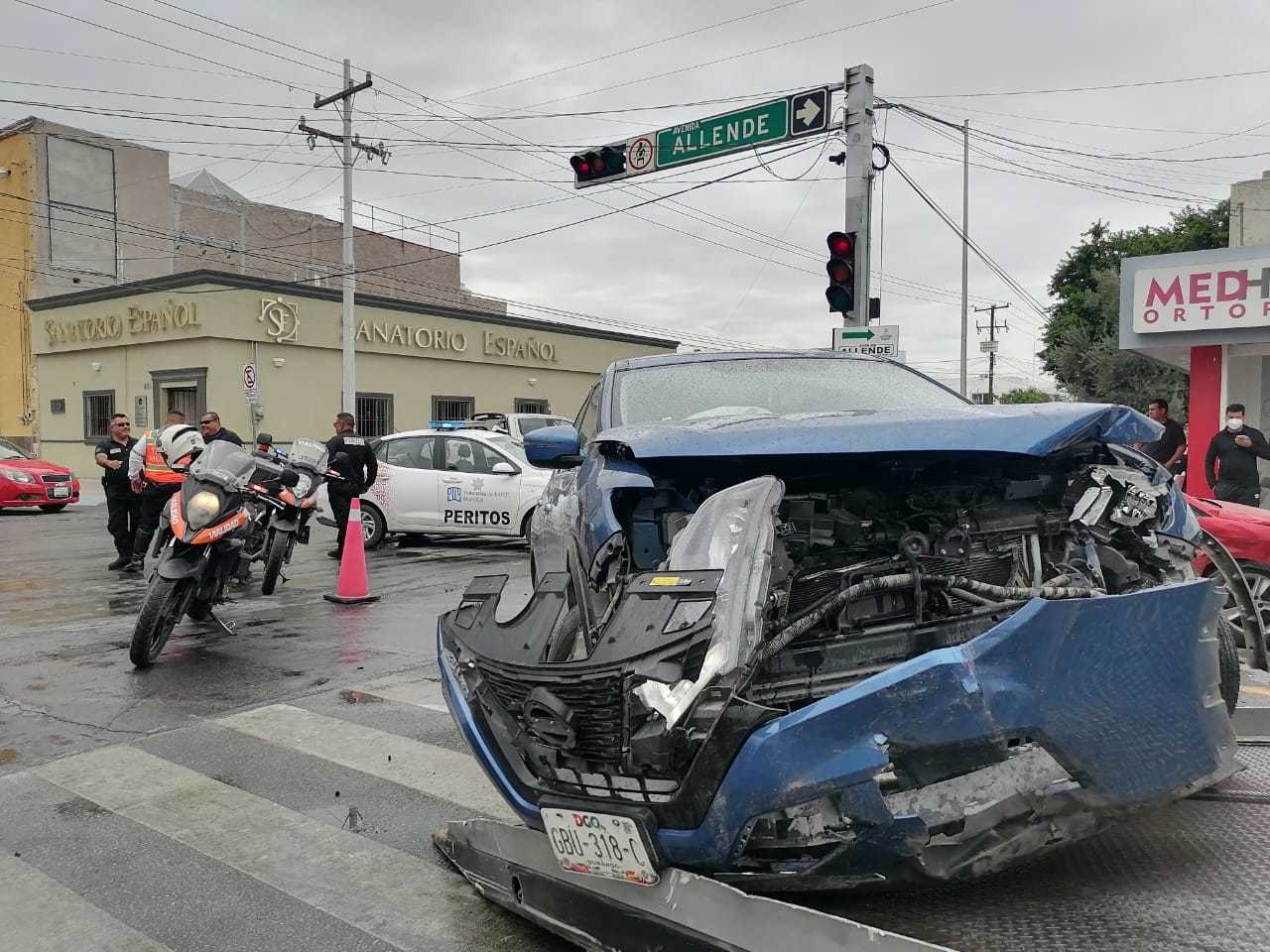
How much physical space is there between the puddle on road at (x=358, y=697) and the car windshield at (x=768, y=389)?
2.45 m

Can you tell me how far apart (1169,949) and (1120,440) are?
1.35 meters

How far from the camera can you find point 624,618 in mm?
2518

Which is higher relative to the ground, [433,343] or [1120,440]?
[433,343]

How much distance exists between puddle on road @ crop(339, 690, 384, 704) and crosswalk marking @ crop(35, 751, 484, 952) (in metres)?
1.17

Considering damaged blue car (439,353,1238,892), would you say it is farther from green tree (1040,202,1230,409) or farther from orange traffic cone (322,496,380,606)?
green tree (1040,202,1230,409)

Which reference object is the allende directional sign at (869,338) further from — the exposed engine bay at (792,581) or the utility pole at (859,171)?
the exposed engine bay at (792,581)

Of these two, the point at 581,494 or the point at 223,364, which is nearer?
the point at 581,494

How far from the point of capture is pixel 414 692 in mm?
5871

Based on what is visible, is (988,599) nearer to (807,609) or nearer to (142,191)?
(807,609)

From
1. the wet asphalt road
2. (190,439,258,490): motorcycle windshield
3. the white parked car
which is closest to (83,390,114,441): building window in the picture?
the white parked car

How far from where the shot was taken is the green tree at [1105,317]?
105 ft

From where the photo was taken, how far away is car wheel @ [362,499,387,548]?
13648mm

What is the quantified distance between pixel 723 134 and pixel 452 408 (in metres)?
19.5

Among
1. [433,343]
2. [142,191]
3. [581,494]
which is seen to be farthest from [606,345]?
[581,494]
